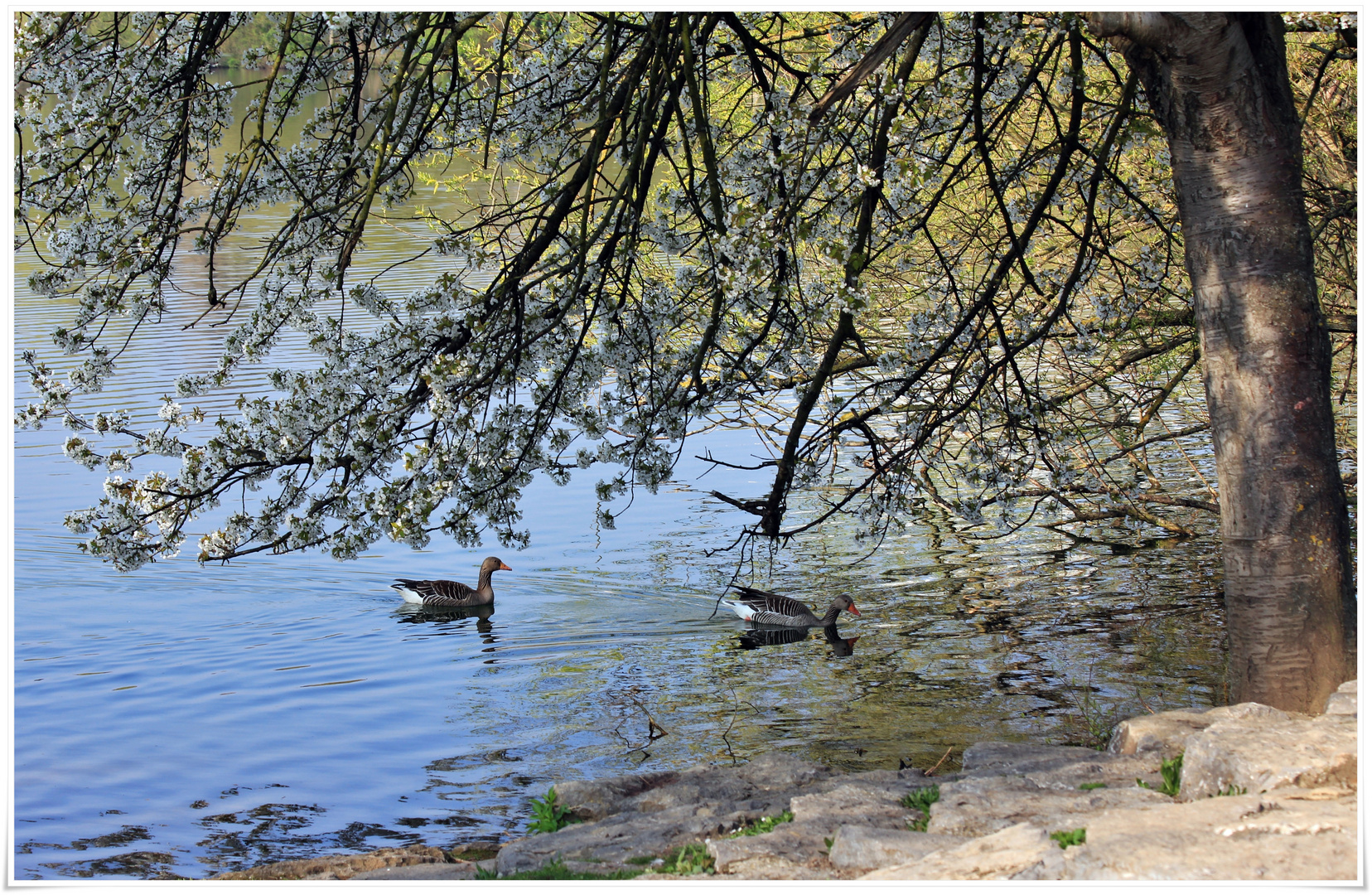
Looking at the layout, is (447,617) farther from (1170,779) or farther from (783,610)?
(1170,779)

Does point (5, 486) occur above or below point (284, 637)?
above

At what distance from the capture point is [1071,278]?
22.7 ft

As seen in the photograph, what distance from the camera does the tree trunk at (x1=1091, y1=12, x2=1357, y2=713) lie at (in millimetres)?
5887

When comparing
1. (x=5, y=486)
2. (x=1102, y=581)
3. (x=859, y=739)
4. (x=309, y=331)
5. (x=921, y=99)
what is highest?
(x=921, y=99)

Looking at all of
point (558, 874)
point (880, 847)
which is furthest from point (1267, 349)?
point (558, 874)

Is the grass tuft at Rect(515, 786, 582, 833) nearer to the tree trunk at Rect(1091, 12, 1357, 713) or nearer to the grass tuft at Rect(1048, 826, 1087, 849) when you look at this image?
the grass tuft at Rect(1048, 826, 1087, 849)

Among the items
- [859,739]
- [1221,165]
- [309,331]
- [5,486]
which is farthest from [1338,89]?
[5,486]

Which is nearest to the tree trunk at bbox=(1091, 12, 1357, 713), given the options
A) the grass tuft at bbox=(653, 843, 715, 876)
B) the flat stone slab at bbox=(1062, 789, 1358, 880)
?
Result: the flat stone slab at bbox=(1062, 789, 1358, 880)

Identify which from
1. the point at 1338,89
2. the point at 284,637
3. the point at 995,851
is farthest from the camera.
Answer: the point at 284,637

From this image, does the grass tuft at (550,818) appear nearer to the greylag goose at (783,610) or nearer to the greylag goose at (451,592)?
the greylag goose at (783,610)

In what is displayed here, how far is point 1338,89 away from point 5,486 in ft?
34.7

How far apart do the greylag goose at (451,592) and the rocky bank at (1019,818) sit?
624 centimetres

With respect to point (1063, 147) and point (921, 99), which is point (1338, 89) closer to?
point (1063, 147)

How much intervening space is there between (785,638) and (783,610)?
0.41 meters
